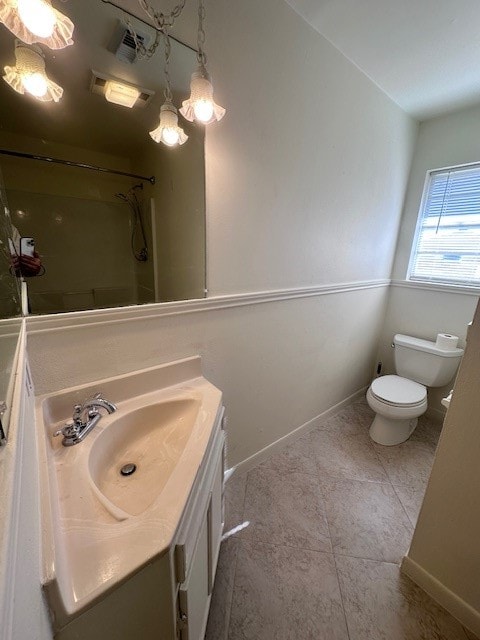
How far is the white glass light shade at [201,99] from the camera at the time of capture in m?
0.84

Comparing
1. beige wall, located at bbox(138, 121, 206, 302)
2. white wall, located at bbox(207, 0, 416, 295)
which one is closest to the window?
white wall, located at bbox(207, 0, 416, 295)

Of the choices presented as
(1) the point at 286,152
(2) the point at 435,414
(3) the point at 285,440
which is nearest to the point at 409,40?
(1) the point at 286,152

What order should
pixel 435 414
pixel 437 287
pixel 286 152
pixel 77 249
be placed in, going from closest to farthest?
pixel 77 249, pixel 286 152, pixel 437 287, pixel 435 414

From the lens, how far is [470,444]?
0.94 metres

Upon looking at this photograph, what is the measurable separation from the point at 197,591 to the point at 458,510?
99 centimetres

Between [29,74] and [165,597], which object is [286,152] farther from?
[165,597]

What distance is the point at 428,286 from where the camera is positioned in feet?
7.06

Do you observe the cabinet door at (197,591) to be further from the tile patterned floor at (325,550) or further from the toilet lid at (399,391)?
the toilet lid at (399,391)

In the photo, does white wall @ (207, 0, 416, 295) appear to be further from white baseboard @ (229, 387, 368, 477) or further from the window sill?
white baseboard @ (229, 387, 368, 477)

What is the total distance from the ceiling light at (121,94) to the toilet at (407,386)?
7.03 feet

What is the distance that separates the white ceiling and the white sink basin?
184cm

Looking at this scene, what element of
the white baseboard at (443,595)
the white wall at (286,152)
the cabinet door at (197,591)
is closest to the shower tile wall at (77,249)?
the white wall at (286,152)

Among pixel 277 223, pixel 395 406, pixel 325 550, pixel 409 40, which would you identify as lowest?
pixel 325 550

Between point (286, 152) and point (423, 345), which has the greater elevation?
point (286, 152)
